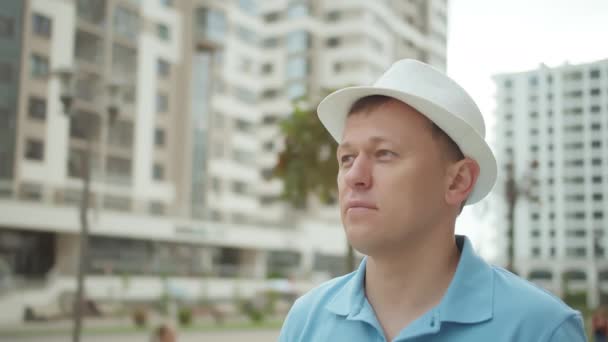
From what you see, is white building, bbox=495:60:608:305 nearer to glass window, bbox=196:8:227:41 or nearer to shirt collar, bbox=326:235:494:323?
shirt collar, bbox=326:235:494:323

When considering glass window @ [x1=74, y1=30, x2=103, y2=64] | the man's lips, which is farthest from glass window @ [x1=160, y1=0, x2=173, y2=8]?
the man's lips

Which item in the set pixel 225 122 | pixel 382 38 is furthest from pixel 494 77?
pixel 382 38

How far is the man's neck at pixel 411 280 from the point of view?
1299mm

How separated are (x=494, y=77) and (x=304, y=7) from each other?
4984 cm

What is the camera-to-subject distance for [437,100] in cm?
127

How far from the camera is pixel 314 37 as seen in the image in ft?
173

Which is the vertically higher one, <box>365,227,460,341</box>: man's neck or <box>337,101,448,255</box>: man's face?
<box>337,101,448,255</box>: man's face

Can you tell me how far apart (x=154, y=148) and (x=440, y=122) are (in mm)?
34971

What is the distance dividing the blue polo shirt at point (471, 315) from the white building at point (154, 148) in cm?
1861

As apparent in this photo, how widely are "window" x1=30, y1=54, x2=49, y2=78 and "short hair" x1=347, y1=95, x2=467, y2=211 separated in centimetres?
2950

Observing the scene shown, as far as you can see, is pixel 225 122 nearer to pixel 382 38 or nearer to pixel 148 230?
pixel 148 230

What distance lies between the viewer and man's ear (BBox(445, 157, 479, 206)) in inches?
51.5

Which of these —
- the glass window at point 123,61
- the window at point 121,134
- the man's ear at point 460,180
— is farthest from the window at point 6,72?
the man's ear at point 460,180

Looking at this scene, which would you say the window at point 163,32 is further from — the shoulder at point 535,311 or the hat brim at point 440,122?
the shoulder at point 535,311
